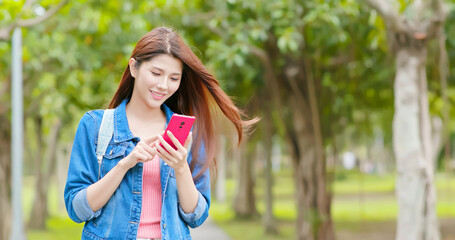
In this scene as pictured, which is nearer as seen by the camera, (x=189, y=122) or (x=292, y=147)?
(x=189, y=122)

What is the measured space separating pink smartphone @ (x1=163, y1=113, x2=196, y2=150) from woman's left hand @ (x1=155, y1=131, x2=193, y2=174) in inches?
1.0

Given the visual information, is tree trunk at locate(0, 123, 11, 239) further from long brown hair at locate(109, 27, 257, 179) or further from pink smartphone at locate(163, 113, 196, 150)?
pink smartphone at locate(163, 113, 196, 150)

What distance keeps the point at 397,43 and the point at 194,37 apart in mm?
5879

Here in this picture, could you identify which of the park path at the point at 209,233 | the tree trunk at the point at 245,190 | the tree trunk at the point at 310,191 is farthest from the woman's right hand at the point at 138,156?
the tree trunk at the point at 245,190

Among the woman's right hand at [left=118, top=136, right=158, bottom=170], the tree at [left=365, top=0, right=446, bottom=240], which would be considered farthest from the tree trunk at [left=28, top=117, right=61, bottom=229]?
the woman's right hand at [left=118, top=136, right=158, bottom=170]

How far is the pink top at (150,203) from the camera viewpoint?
8.77 feet

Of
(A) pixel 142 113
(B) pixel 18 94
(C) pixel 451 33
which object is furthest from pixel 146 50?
(C) pixel 451 33

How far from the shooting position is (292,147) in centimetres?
1273

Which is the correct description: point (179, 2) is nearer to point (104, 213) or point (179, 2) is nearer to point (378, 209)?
point (104, 213)

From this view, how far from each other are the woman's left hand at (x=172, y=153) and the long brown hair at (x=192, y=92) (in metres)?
0.25

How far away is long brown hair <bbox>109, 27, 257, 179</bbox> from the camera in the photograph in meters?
2.79

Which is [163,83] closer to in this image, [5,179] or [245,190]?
[5,179]

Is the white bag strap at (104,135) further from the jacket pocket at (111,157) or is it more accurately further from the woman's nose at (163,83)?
the woman's nose at (163,83)

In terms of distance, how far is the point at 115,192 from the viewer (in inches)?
104
